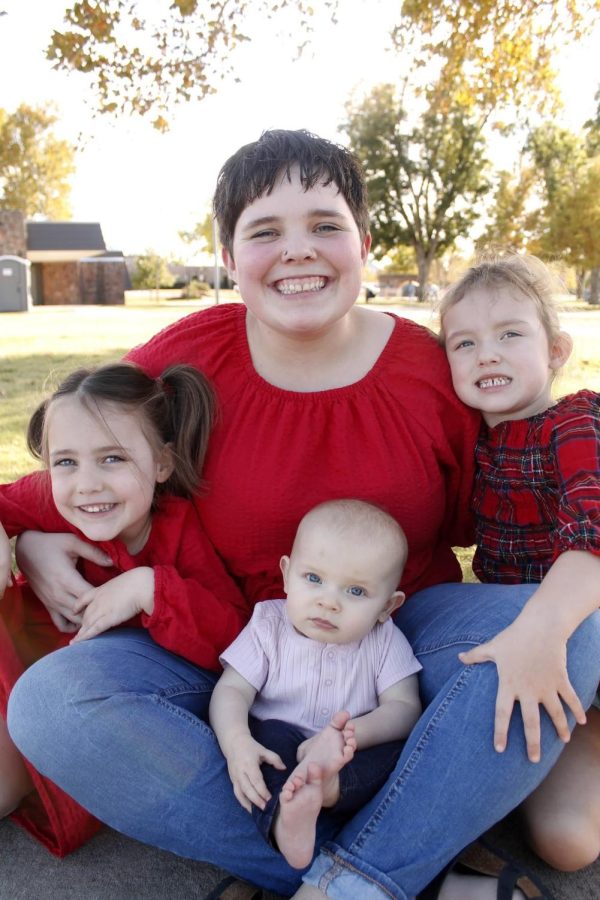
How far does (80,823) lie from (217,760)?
0.44 meters

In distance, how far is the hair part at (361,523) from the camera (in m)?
1.90

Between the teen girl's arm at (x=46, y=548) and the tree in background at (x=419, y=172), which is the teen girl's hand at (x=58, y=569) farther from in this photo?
the tree in background at (x=419, y=172)

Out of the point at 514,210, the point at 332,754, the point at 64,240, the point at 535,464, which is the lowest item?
the point at 332,754

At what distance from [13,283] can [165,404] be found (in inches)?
918

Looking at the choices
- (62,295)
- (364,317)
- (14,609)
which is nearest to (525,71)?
(364,317)

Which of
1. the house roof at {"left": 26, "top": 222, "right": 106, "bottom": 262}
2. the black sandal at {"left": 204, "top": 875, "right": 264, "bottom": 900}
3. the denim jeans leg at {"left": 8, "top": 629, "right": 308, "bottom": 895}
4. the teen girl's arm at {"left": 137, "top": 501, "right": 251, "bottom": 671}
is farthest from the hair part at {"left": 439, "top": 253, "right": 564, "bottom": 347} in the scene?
the house roof at {"left": 26, "top": 222, "right": 106, "bottom": 262}

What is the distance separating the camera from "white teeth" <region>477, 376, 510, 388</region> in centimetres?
212

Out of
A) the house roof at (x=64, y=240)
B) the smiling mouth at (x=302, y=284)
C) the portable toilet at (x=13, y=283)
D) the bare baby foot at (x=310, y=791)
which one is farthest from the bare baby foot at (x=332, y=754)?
the house roof at (x=64, y=240)

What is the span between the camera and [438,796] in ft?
5.04

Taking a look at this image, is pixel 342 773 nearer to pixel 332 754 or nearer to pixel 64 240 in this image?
pixel 332 754

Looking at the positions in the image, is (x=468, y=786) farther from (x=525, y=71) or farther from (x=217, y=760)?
(x=525, y=71)

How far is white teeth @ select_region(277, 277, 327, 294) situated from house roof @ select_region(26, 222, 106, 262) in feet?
126

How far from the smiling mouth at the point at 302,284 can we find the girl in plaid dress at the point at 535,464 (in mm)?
380

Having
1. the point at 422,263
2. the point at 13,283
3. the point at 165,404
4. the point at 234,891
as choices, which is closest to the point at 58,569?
the point at 165,404
